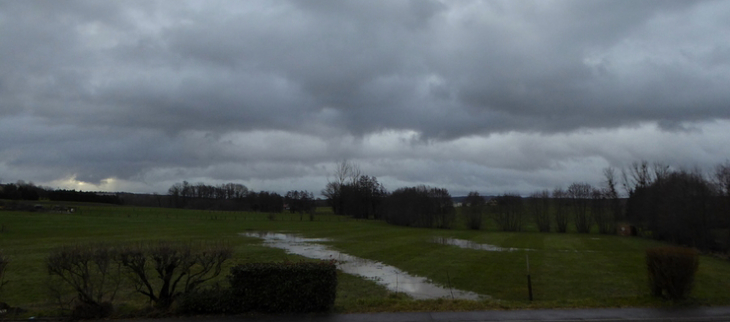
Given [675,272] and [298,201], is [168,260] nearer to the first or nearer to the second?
[675,272]

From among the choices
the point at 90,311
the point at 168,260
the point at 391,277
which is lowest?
the point at 391,277

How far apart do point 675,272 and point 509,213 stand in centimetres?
6364

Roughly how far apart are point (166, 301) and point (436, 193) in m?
73.1

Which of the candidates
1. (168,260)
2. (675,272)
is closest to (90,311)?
(168,260)

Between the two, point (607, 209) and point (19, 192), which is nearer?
point (607, 209)

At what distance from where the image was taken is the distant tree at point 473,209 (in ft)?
232

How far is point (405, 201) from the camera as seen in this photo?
79.9 m

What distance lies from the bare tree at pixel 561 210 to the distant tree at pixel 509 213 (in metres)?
5.51

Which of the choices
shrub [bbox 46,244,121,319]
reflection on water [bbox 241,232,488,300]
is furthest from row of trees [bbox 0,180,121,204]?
shrub [bbox 46,244,121,319]

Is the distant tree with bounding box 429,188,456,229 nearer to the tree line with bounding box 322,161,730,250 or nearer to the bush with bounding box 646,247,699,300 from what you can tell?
the tree line with bounding box 322,161,730,250

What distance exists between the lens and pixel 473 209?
238ft

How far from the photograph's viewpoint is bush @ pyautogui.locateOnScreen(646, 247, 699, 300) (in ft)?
35.4

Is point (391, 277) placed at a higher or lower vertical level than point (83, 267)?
lower

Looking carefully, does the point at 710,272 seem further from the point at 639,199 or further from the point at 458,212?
the point at 458,212
